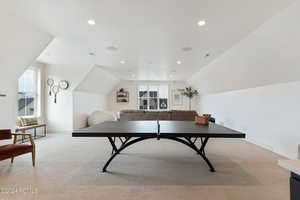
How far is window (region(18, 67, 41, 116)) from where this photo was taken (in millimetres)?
5750

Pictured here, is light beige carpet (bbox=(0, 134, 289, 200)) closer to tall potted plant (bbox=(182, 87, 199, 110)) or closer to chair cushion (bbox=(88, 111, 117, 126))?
chair cushion (bbox=(88, 111, 117, 126))

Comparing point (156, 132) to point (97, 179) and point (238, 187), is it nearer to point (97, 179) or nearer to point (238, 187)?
point (97, 179)

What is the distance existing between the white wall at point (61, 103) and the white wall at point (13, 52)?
2.66 metres

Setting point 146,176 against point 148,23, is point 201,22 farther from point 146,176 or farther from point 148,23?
point 146,176

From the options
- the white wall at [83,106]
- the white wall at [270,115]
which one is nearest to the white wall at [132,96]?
the white wall at [83,106]

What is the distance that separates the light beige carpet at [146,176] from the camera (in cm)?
211

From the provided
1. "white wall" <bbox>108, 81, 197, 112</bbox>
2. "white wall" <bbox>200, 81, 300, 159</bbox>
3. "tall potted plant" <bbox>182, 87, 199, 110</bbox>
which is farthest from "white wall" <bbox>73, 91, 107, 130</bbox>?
"white wall" <bbox>200, 81, 300, 159</bbox>

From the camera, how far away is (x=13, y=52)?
3.47m

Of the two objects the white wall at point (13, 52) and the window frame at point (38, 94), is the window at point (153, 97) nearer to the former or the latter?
the window frame at point (38, 94)

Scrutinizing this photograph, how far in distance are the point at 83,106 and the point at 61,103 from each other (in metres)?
1.10

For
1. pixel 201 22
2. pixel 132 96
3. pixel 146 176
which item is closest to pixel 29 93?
pixel 146 176

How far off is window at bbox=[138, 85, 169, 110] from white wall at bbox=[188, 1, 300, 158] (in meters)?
5.52

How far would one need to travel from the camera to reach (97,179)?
8.23ft

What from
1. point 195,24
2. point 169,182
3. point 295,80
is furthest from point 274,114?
point 169,182
